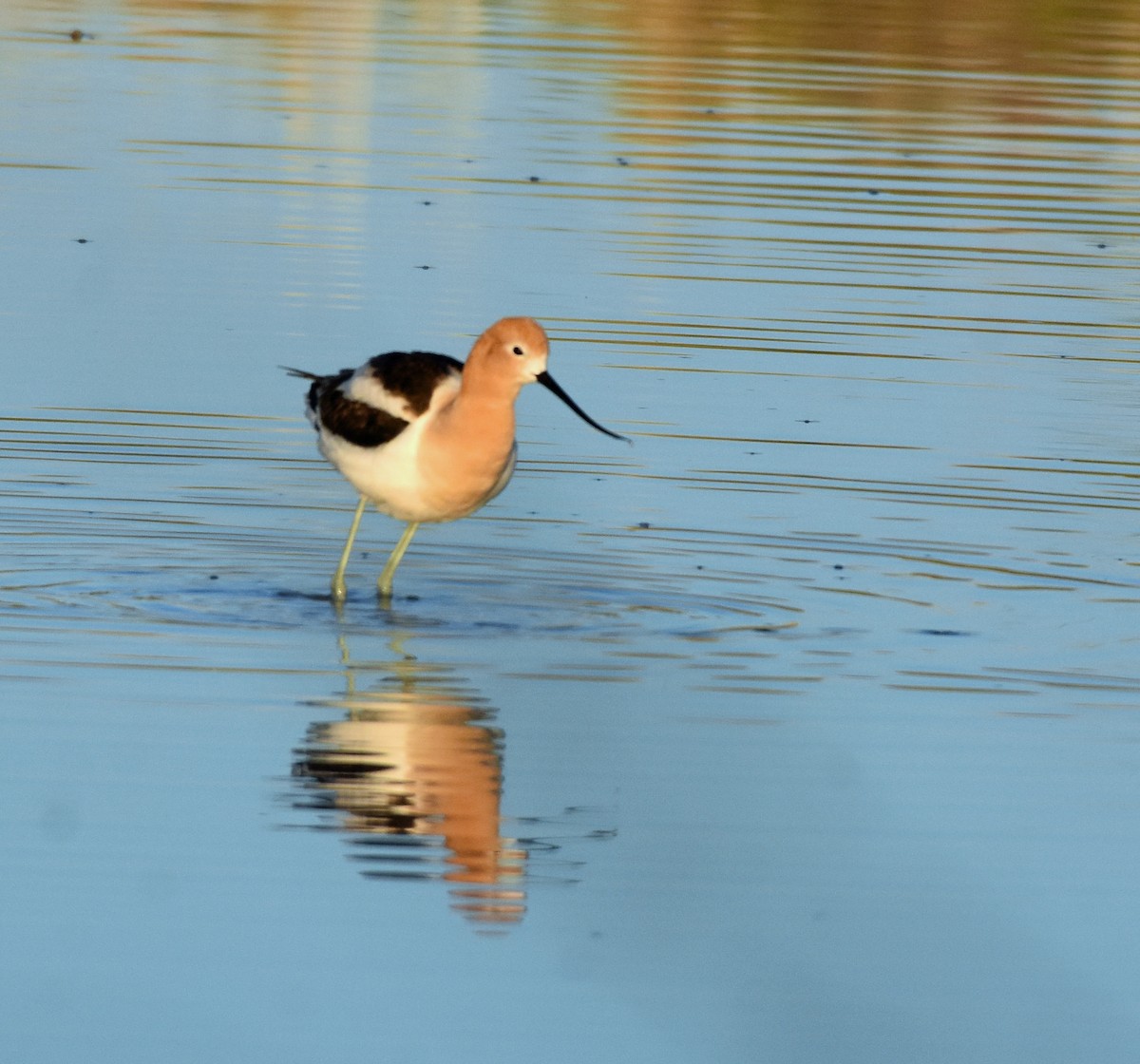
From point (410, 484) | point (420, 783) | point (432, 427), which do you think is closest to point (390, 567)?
point (410, 484)

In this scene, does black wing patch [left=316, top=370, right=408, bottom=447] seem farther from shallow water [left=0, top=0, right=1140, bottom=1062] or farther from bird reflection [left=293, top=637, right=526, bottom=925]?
bird reflection [left=293, top=637, right=526, bottom=925]

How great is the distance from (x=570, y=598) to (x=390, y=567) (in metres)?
0.71

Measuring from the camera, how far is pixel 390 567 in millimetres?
9906

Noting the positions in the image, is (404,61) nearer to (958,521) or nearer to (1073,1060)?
(958,521)

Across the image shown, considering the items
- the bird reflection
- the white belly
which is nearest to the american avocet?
the white belly

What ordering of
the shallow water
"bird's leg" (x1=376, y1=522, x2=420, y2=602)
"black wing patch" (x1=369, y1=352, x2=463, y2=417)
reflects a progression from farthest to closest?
1. "bird's leg" (x1=376, y1=522, x2=420, y2=602)
2. "black wing patch" (x1=369, y1=352, x2=463, y2=417)
3. the shallow water

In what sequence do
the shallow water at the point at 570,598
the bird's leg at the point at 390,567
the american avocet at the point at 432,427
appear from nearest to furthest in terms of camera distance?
1. the shallow water at the point at 570,598
2. the american avocet at the point at 432,427
3. the bird's leg at the point at 390,567

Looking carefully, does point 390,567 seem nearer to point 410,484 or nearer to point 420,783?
point 410,484

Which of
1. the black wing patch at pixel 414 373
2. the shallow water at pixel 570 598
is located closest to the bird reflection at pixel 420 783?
the shallow water at pixel 570 598

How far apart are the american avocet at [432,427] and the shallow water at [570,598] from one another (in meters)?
0.43

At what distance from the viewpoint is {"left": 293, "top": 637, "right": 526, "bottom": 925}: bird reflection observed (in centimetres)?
655

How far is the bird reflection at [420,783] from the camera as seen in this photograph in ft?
21.5

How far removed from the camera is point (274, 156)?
19922 millimetres

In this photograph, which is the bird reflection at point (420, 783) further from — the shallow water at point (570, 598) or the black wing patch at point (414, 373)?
the black wing patch at point (414, 373)
